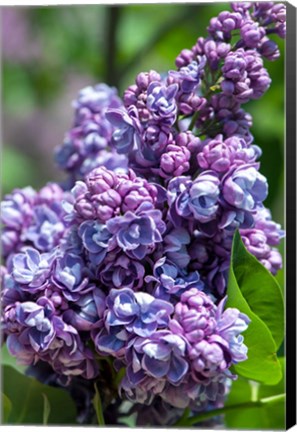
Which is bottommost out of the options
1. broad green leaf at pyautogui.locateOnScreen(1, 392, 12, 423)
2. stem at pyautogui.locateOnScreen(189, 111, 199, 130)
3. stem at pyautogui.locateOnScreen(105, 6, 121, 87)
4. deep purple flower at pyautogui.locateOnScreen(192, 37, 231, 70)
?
broad green leaf at pyautogui.locateOnScreen(1, 392, 12, 423)

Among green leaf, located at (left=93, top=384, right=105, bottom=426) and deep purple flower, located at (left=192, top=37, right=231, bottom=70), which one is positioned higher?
deep purple flower, located at (left=192, top=37, right=231, bottom=70)

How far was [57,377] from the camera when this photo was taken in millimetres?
1001

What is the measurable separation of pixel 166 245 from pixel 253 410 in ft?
0.86

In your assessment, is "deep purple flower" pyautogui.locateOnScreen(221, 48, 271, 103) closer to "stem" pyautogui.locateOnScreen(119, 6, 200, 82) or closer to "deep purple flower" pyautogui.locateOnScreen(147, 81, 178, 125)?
"deep purple flower" pyautogui.locateOnScreen(147, 81, 178, 125)

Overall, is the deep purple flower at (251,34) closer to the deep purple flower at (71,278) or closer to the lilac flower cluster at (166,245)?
the lilac flower cluster at (166,245)

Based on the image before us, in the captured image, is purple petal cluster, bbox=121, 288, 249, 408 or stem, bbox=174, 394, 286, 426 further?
stem, bbox=174, 394, 286, 426

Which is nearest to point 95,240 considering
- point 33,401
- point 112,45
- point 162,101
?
point 162,101

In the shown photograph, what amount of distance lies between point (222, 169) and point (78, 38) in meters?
1.60

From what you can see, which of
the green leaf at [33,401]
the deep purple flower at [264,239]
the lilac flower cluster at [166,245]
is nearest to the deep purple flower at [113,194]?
the lilac flower cluster at [166,245]

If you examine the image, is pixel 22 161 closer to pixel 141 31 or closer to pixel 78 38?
pixel 78 38

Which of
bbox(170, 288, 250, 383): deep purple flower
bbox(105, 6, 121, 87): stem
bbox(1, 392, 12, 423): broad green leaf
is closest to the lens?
bbox(170, 288, 250, 383): deep purple flower

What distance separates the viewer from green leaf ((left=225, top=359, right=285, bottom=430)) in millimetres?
1017

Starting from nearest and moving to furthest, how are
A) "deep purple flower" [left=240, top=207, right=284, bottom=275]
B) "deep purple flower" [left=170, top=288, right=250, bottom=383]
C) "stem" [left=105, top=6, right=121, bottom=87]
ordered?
"deep purple flower" [left=170, top=288, right=250, bottom=383] → "deep purple flower" [left=240, top=207, right=284, bottom=275] → "stem" [left=105, top=6, right=121, bottom=87]

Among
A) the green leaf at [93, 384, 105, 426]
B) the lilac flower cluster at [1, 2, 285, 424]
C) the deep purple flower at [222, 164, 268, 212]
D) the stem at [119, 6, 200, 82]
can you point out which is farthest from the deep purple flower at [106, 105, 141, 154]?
the stem at [119, 6, 200, 82]
